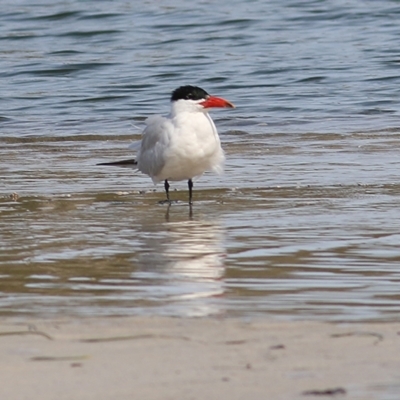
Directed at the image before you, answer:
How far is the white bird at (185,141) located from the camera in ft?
22.5

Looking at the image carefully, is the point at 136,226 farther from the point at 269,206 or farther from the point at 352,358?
the point at 352,358

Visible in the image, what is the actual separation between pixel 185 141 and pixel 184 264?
2268mm

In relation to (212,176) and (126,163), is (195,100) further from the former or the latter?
(212,176)

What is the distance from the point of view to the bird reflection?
153 inches

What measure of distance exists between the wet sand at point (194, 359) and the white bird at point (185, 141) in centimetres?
332

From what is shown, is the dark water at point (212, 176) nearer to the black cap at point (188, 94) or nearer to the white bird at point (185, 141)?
the white bird at point (185, 141)

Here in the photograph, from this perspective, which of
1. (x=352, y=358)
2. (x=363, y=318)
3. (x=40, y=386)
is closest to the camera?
(x=40, y=386)

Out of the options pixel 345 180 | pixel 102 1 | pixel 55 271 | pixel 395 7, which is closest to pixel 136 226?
pixel 55 271

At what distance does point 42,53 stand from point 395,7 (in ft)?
19.2

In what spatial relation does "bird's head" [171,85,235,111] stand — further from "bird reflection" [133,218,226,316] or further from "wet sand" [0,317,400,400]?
"wet sand" [0,317,400,400]

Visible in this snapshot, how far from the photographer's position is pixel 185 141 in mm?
6863

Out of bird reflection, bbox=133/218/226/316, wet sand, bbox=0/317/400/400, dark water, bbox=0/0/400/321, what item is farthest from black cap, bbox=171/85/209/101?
wet sand, bbox=0/317/400/400

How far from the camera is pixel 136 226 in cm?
589

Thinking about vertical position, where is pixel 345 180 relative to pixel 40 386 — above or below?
below
